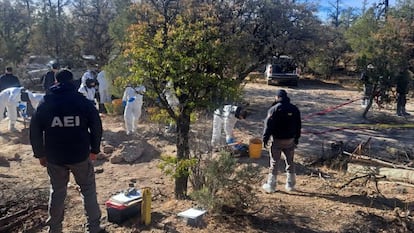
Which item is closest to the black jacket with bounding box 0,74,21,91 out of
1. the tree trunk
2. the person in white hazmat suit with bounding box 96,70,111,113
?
the person in white hazmat suit with bounding box 96,70,111,113

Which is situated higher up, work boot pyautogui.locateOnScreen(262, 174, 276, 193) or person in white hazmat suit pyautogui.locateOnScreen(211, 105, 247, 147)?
person in white hazmat suit pyautogui.locateOnScreen(211, 105, 247, 147)

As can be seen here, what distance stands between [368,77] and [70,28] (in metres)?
16.1

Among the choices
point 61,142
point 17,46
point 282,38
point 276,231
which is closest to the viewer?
point 61,142

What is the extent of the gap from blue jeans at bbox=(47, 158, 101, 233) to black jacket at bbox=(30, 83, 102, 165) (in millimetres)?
114

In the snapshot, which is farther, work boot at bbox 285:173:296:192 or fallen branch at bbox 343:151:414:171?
fallen branch at bbox 343:151:414:171

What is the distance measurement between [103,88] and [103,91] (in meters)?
0.11

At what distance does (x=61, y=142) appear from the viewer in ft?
13.9

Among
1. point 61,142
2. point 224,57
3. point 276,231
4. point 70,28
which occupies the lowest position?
point 276,231

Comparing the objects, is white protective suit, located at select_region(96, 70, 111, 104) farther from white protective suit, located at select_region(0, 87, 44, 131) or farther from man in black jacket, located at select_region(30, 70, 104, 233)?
man in black jacket, located at select_region(30, 70, 104, 233)

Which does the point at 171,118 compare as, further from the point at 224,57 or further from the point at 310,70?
the point at 310,70

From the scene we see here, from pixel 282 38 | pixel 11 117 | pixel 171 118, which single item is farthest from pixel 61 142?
pixel 282 38

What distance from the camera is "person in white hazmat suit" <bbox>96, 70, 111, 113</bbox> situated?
1300cm

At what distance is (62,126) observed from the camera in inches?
166

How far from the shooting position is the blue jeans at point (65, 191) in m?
4.38
